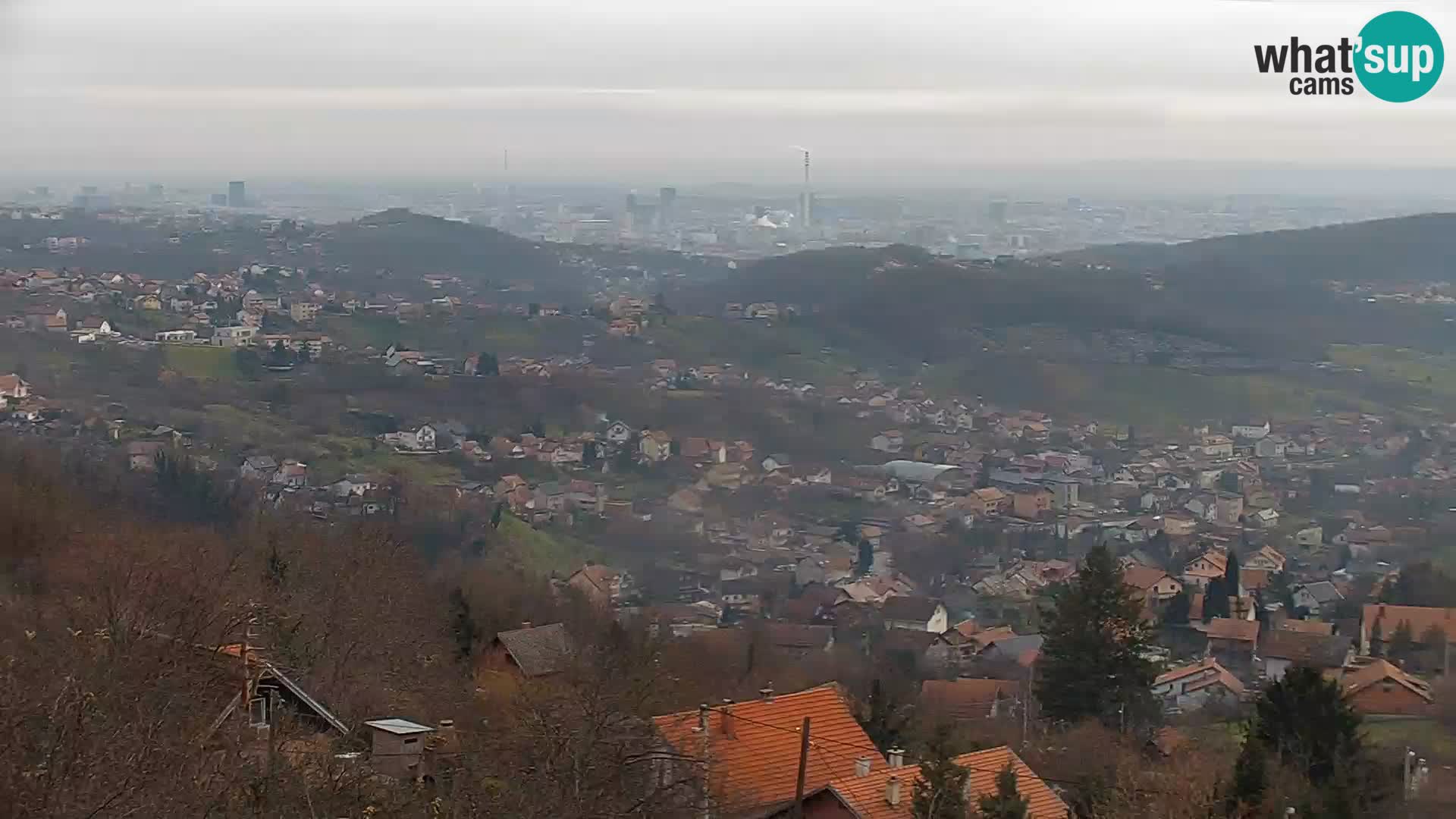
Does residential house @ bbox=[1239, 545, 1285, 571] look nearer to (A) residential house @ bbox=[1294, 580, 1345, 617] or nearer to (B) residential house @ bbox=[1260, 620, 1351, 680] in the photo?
(A) residential house @ bbox=[1294, 580, 1345, 617]

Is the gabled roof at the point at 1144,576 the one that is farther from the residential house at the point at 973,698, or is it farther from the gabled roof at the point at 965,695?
the residential house at the point at 973,698

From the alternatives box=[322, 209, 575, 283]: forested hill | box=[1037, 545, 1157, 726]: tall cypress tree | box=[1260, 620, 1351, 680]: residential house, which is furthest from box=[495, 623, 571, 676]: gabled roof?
box=[322, 209, 575, 283]: forested hill

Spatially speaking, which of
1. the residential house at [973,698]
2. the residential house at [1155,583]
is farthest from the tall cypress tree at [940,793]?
the residential house at [1155,583]

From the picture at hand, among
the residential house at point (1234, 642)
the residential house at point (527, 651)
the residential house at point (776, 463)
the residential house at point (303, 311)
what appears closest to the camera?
the residential house at point (527, 651)

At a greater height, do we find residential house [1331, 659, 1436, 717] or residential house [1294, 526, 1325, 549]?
residential house [1331, 659, 1436, 717]

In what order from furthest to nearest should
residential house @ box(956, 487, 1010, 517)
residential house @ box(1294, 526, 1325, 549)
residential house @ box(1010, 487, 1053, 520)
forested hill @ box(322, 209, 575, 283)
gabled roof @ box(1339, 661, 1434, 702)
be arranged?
forested hill @ box(322, 209, 575, 283) < residential house @ box(956, 487, 1010, 517) < residential house @ box(1010, 487, 1053, 520) < residential house @ box(1294, 526, 1325, 549) < gabled roof @ box(1339, 661, 1434, 702)

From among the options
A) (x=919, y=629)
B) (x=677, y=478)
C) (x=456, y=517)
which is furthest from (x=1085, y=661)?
(x=677, y=478)

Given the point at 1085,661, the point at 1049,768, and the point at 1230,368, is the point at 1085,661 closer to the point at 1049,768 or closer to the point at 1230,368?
the point at 1049,768
